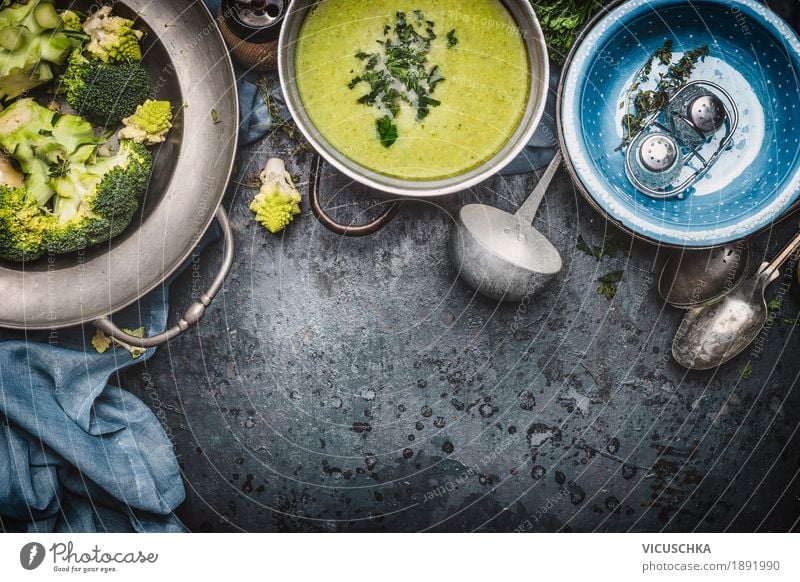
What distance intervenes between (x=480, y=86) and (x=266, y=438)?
803 millimetres

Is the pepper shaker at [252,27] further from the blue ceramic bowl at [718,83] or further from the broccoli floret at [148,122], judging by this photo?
the blue ceramic bowl at [718,83]

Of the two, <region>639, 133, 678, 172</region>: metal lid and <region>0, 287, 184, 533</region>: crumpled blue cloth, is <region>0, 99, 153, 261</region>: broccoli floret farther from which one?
<region>639, 133, 678, 172</region>: metal lid

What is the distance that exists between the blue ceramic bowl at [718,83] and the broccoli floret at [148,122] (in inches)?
28.3

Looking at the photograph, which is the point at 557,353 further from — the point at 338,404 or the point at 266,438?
the point at 266,438

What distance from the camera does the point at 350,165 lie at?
1.00 meters

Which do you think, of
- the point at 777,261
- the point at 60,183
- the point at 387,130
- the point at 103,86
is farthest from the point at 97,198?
the point at 777,261

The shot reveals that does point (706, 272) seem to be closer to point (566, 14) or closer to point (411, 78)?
point (566, 14)

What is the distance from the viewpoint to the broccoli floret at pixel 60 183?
98 cm

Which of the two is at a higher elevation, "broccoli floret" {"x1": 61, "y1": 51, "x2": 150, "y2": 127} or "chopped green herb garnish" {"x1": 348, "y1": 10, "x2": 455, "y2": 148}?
"chopped green herb garnish" {"x1": 348, "y1": 10, "x2": 455, "y2": 148}

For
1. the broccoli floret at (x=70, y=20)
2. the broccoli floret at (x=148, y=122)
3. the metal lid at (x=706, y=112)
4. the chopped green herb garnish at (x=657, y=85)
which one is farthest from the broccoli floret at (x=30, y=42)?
the metal lid at (x=706, y=112)

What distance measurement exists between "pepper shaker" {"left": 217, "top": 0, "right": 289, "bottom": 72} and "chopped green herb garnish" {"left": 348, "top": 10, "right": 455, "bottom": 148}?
17 centimetres

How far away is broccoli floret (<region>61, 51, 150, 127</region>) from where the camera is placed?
1.00m

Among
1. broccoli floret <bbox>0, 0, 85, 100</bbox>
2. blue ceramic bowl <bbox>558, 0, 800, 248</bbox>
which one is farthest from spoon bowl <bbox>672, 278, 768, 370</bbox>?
broccoli floret <bbox>0, 0, 85, 100</bbox>

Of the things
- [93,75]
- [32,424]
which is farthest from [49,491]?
[93,75]
